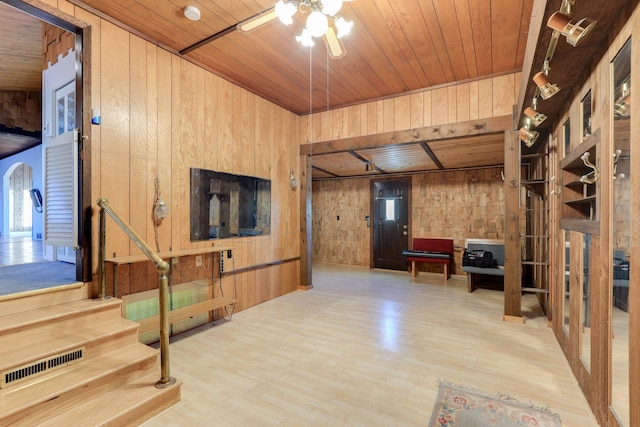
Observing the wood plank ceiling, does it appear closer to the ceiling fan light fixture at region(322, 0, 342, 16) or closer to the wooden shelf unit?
the ceiling fan light fixture at region(322, 0, 342, 16)

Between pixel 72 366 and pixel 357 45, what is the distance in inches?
138

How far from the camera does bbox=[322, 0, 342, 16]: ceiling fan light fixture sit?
67.8 inches

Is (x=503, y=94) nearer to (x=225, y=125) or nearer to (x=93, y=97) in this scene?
(x=225, y=125)

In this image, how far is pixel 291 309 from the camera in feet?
13.1

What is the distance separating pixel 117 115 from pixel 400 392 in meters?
3.33

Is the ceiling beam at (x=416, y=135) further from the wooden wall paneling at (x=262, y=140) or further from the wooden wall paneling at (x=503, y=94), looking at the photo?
the wooden wall paneling at (x=262, y=140)

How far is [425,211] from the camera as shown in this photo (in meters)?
6.70

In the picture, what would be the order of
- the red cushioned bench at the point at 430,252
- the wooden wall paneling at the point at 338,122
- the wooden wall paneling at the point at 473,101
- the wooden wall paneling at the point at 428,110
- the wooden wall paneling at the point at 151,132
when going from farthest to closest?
the red cushioned bench at the point at 430,252 < the wooden wall paneling at the point at 338,122 < the wooden wall paneling at the point at 428,110 < the wooden wall paneling at the point at 473,101 < the wooden wall paneling at the point at 151,132

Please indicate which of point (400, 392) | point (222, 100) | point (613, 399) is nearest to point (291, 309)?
point (400, 392)

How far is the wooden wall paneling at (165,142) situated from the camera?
3.07 meters

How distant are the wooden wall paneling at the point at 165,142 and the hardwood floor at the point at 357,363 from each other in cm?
114

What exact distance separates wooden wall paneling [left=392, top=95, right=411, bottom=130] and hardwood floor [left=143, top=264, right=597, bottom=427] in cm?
254

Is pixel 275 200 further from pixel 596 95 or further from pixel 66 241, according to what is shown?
pixel 596 95

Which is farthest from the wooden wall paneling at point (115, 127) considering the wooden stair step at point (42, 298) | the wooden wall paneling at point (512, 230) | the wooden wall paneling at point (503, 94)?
the wooden wall paneling at point (512, 230)
